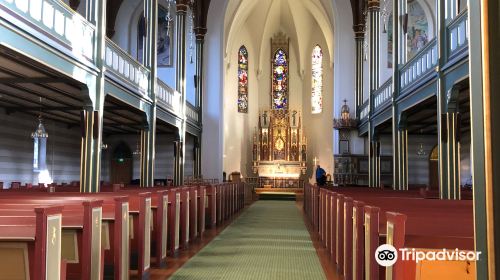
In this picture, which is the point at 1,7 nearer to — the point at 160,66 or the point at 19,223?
the point at 19,223

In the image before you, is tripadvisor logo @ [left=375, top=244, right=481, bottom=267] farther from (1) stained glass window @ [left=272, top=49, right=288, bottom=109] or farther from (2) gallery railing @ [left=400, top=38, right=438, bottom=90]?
(1) stained glass window @ [left=272, top=49, right=288, bottom=109]

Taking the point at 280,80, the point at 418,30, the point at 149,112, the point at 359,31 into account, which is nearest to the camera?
the point at 149,112

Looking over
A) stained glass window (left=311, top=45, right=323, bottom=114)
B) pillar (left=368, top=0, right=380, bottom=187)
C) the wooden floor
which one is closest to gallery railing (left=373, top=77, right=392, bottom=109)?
pillar (left=368, top=0, right=380, bottom=187)

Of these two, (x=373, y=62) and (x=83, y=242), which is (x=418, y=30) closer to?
(x=373, y=62)

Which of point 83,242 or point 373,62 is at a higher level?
point 373,62

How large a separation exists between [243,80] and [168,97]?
15598mm

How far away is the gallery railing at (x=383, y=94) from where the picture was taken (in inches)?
699

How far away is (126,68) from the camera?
14.4 metres

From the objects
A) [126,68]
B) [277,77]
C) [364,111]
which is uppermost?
[277,77]

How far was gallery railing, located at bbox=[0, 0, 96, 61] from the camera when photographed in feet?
26.5

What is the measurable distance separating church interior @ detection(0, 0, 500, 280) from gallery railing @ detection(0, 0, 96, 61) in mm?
40

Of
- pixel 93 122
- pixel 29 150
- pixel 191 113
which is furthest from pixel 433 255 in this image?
pixel 191 113

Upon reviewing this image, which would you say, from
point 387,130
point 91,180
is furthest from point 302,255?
point 387,130

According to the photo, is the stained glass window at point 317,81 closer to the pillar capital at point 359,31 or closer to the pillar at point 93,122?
the pillar capital at point 359,31
